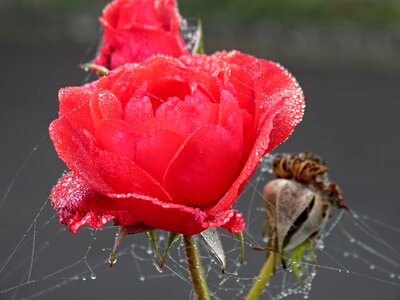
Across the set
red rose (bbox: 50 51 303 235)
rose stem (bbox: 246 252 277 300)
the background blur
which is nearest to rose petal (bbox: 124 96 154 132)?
red rose (bbox: 50 51 303 235)

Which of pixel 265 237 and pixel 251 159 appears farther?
pixel 265 237

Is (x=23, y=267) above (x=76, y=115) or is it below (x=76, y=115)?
below

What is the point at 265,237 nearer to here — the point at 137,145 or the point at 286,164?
the point at 286,164

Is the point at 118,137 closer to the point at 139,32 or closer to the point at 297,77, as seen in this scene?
the point at 139,32

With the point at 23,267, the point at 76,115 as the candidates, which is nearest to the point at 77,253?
the point at 23,267

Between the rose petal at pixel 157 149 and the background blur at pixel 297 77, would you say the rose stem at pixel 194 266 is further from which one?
the background blur at pixel 297 77

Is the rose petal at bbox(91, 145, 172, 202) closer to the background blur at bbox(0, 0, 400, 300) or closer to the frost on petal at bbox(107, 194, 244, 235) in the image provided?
the frost on petal at bbox(107, 194, 244, 235)
